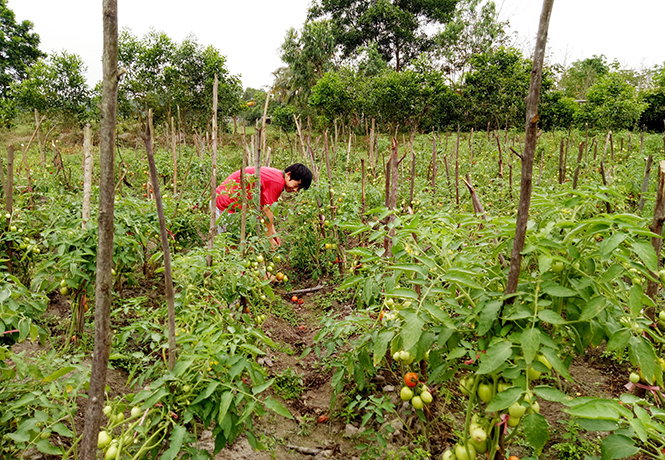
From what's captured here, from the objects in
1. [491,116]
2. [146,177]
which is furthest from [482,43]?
[146,177]

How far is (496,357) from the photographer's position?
93 centimetres

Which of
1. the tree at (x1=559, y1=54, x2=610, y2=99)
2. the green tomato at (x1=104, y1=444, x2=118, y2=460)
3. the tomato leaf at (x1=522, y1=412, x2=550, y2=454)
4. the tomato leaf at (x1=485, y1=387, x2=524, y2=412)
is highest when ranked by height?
the tree at (x1=559, y1=54, x2=610, y2=99)

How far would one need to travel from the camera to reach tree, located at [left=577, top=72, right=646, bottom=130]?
40.5 ft

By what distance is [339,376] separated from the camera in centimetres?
172

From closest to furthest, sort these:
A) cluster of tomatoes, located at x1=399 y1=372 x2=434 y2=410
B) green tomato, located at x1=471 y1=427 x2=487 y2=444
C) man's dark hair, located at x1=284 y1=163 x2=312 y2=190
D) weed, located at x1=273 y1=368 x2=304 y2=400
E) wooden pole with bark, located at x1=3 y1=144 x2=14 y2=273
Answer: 1. green tomato, located at x1=471 y1=427 x2=487 y2=444
2. cluster of tomatoes, located at x1=399 y1=372 x2=434 y2=410
3. weed, located at x1=273 y1=368 x2=304 y2=400
4. wooden pole with bark, located at x1=3 y1=144 x2=14 y2=273
5. man's dark hair, located at x1=284 y1=163 x2=312 y2=190

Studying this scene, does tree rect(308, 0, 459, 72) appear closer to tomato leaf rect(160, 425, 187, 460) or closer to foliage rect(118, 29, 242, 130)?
foliage rect(118, 29, 242, 130)

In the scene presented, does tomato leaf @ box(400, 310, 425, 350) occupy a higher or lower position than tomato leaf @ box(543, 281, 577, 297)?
lower

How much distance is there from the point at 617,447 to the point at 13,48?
32.0 m

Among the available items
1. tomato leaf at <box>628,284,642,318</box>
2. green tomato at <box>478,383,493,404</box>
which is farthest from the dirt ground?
tomato leaf at <box>628,284,642,318</box>

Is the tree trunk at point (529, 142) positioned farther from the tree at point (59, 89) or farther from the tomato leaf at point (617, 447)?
the tree at point (59, 89)

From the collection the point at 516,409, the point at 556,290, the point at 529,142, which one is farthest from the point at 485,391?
A: the point at 529,142

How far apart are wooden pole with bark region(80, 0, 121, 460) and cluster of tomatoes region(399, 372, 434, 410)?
976 mm

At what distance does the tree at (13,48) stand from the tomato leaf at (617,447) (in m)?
29.2

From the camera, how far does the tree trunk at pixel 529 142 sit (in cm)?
92
